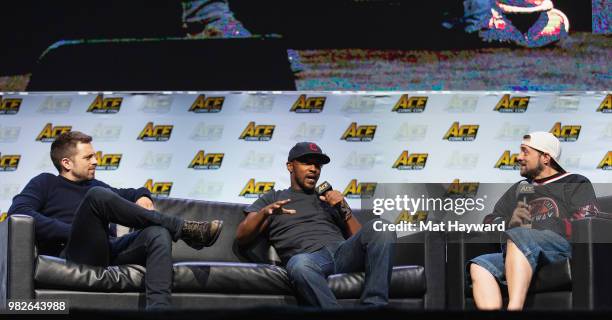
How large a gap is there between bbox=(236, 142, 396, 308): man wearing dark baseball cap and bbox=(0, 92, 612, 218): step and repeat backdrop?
1.37 meters

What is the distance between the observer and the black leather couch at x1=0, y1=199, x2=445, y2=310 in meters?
4.04

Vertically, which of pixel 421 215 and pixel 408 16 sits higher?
pixel 408 16

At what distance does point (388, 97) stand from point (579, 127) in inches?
52.0

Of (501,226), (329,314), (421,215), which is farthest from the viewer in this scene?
(421,215)

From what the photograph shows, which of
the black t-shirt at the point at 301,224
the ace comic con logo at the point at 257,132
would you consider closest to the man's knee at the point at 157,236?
the black t-shirt at the point at 301,224

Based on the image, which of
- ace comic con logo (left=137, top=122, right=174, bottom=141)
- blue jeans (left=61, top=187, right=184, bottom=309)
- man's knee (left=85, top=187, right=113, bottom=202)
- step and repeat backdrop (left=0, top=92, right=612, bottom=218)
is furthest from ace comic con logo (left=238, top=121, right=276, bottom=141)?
man's knee (left=85, top=187, right=113, bottom=202)

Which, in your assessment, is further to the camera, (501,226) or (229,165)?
(229,165)

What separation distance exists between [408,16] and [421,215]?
143 centimetres

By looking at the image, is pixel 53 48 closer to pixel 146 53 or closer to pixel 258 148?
pixel 146 53

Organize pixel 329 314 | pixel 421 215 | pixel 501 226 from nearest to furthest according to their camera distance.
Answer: pixel 329 314
pixel 501 226
pixel 421 215

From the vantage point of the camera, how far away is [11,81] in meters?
6.54

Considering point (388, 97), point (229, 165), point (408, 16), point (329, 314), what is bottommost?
point (329, 314)

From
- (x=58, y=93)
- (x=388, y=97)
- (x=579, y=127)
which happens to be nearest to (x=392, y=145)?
(x=388, y=97)

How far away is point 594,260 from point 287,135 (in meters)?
2.66
